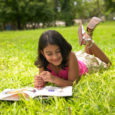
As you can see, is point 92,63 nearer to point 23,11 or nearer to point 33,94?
point 33,94

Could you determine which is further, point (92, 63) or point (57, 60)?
point (92, 63)

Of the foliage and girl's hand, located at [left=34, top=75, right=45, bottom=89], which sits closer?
girl's hand, located at [left=34, top=75, right=45, bottom=89]

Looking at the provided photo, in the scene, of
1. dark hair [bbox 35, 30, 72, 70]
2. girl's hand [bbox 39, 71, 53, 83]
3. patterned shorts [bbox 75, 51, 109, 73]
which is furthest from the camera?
patterned shorts [bbox 75, 51, 109, 73]

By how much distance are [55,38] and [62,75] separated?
2.04ft

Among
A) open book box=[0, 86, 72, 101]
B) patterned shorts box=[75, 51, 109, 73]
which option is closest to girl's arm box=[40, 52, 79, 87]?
open book box=[0, 86, 72, 101]

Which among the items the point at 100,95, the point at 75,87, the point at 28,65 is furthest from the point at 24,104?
the point at 28,65

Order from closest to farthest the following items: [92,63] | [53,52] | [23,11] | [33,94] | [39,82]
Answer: [33,94], [53,52], [39,82], [92,63], [23,11]

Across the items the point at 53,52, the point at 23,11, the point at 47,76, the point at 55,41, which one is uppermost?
the point at 23,11

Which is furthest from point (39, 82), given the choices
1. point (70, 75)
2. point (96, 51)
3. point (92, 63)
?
point (96, 51)

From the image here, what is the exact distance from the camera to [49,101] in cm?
192

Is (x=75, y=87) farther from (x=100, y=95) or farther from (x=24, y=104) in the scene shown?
(x=24, y=104)

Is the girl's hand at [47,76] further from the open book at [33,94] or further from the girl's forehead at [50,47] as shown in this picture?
the girl's forehead at [50,47]

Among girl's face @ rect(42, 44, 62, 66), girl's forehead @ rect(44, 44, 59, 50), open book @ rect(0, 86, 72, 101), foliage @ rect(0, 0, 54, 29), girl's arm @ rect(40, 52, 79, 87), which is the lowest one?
open book @ rect(0, 86, 72, 101)

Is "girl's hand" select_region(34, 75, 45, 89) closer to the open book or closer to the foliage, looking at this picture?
the open book
